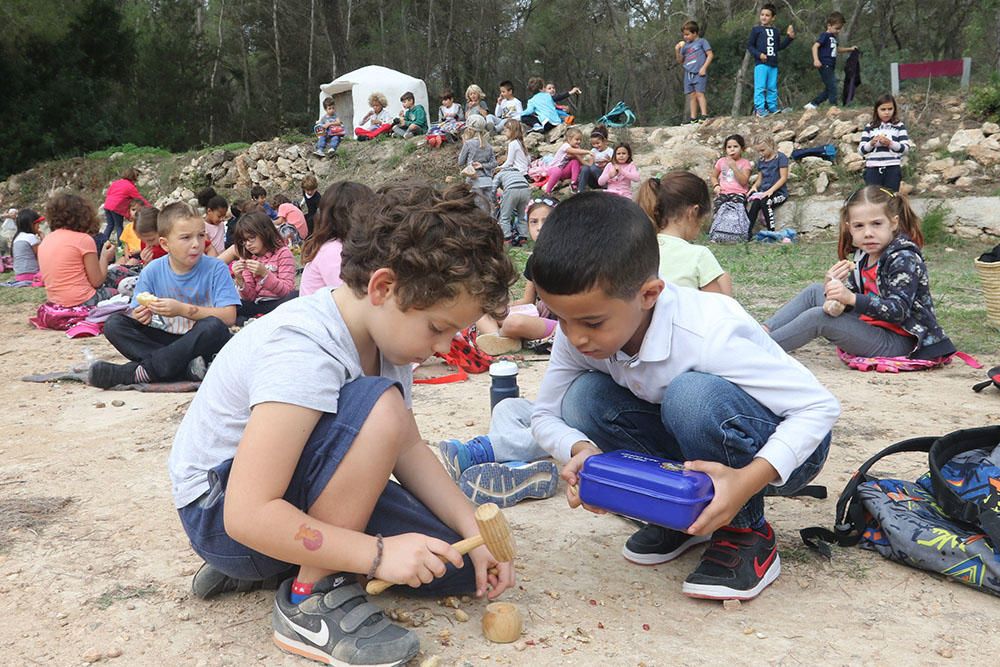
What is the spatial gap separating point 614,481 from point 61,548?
163 centimetres

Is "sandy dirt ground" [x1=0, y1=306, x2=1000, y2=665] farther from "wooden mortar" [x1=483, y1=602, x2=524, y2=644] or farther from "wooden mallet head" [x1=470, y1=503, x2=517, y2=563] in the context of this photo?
"wooden mallet head" [x1=470, y1=503, x2=517, y2=563]

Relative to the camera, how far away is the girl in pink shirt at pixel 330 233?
4.36 m

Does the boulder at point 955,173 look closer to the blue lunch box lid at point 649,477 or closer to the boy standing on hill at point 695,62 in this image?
the boy standing on hill at point 695,62

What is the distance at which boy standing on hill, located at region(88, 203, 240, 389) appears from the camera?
15.1ft

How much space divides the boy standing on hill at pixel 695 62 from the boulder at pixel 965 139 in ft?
12.1

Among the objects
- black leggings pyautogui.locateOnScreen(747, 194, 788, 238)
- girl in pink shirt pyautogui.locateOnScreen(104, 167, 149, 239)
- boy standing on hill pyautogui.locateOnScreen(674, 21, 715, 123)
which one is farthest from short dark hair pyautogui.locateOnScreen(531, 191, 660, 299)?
boy standing on hill pyautogui.locateOnScreen(674, 21, 715, 123)

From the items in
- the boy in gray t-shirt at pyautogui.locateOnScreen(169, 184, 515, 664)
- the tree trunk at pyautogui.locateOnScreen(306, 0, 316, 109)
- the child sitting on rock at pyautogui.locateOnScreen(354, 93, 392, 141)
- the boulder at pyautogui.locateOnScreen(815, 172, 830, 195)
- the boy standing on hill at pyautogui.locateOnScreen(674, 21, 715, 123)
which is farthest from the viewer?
the tree trunk at pyautogui.locateOnScreen(306, 0, 316, 109)

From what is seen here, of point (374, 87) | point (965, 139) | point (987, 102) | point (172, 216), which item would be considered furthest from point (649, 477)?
point (374, 87)

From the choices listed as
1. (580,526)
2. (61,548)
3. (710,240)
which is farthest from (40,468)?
(710,240)

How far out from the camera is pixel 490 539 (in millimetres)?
1747

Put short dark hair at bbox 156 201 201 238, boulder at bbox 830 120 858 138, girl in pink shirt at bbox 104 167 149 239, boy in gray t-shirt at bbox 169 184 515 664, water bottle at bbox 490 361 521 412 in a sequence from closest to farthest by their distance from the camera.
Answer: boy in gray t-shirt at bbox 169 184 515 664 → water bottle at bbox 490 361 521 412 → short dark hair at bbox 156 201 201 238 → boulder at bbox 830 120 858 138 → girl in pink shirt at bbox 104 167 149 239

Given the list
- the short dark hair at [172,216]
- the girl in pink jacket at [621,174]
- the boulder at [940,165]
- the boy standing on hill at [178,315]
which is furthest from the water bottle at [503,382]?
the boulder at [940,165]

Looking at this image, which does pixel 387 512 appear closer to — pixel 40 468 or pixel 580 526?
pixel 580 526

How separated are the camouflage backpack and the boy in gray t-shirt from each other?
107 centimetres
